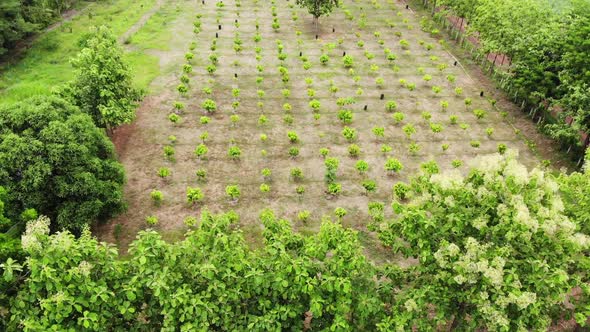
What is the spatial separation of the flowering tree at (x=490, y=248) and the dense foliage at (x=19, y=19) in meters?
37.7

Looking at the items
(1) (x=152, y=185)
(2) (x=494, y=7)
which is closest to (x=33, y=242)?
(1) (x=152, y=185)

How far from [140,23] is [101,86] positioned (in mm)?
24515

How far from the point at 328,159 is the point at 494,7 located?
20.5 m

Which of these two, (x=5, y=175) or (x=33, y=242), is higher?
(x=33, y=242)

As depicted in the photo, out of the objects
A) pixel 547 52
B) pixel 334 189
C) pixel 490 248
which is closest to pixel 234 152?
pixel 334 189

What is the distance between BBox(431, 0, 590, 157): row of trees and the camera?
30.1m

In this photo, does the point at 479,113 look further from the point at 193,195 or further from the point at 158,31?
the point at 158,31

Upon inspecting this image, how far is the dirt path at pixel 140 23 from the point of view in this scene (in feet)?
153

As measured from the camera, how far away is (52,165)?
2147 centimetres

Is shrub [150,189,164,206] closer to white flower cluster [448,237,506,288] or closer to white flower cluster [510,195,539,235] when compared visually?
white flower cluster [448,237,506,288]

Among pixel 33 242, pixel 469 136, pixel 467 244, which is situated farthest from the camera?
pixel 469 136

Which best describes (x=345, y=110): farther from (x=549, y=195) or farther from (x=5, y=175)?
(x=5, y=175)

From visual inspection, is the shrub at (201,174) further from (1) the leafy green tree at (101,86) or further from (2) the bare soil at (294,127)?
(1) the leafy green tree at (101,86)

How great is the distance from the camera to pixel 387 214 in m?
26.8
